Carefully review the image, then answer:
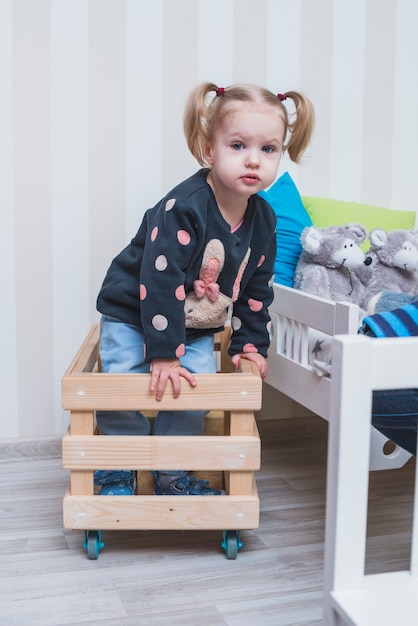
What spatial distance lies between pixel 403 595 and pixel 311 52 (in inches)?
62.2

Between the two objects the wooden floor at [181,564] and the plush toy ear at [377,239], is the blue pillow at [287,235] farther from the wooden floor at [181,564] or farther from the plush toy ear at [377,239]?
the wooden floor at [181,564]

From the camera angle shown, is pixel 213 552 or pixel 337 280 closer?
A: pixel 213 552

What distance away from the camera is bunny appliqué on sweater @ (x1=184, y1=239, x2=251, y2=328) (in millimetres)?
1385

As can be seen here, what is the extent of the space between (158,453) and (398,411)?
43 centimetres

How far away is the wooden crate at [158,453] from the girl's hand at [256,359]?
0.15m

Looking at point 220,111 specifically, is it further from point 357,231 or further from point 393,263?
point 393,263

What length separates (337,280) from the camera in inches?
65.7

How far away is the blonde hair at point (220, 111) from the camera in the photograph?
4.41 ft

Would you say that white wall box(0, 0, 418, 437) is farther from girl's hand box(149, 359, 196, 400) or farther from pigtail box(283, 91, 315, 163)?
girl's hand box(149, 359, 196, 400)

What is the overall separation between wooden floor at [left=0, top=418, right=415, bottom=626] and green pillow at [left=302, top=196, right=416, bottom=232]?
0.62m

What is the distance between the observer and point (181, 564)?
4.36 feet

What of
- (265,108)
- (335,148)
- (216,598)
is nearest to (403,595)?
(216,598)

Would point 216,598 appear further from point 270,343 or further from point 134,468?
point 270,343

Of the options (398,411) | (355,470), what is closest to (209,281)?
(398,411)
